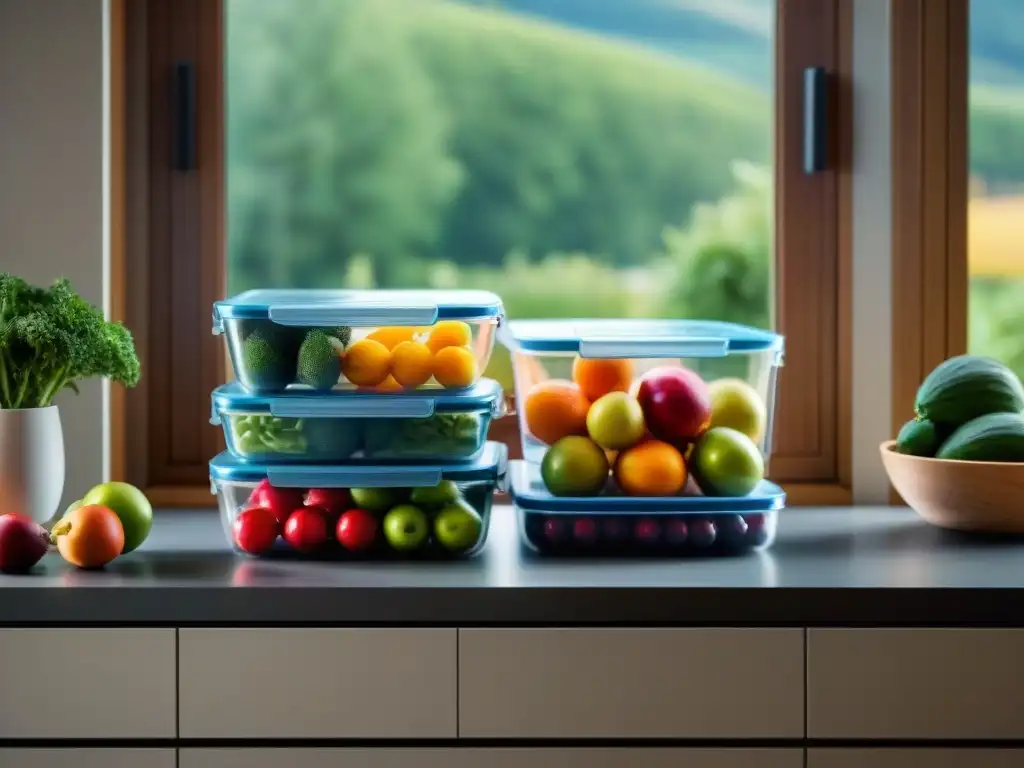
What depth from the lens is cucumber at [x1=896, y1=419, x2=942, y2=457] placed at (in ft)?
6.24

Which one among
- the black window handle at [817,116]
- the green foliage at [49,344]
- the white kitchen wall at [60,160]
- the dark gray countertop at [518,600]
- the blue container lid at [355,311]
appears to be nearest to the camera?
the dark gray countertop at [518,600]

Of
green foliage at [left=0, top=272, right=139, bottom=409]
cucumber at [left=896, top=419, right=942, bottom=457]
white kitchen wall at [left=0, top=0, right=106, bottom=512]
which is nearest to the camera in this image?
green foliage at [left=0, top=272, right=139, bottom=409]

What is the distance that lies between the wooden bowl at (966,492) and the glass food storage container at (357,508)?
2.05 feet

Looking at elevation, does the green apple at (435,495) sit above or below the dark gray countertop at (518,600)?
above

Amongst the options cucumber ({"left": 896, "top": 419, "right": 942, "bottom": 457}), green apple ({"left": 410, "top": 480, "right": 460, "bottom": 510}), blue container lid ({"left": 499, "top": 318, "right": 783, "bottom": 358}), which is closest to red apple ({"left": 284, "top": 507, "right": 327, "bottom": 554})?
green apple ({"left": 410, "top": 480, "right": 460, "bottom": 510})

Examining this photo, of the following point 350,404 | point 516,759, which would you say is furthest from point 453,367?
point 516,759

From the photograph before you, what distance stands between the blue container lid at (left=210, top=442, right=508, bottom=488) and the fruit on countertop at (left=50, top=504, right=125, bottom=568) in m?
0.16

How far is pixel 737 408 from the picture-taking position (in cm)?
176

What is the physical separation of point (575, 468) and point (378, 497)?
0.26 m

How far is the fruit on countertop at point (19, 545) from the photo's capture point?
1609mm

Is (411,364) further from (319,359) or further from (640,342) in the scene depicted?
(640,342)

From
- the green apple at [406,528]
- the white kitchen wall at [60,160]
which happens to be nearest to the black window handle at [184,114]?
the white kitchen wall at [60,160]

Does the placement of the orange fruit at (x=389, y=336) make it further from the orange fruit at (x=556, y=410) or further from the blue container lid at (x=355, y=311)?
the orange fruit at (x=556, y=410)

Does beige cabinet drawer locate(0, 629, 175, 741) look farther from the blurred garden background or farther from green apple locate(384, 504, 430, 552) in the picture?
the blurred garden background
